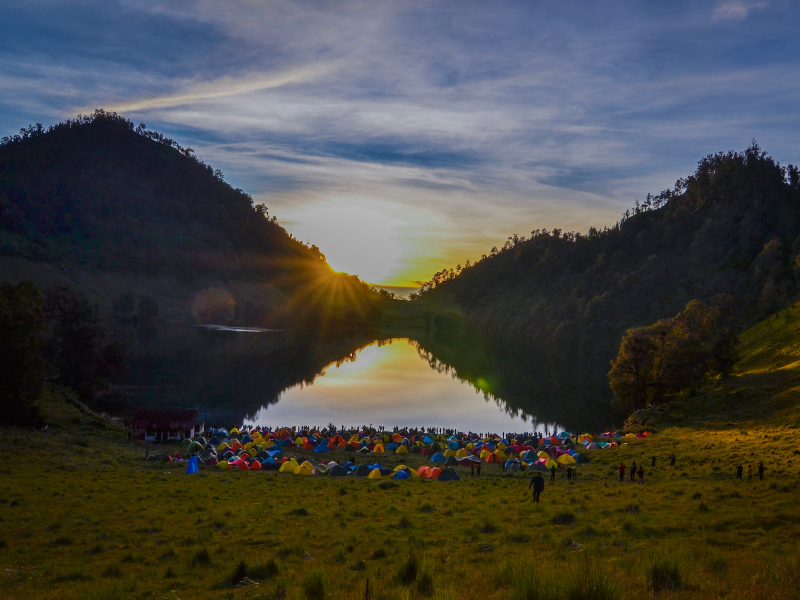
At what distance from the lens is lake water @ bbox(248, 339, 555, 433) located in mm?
57844

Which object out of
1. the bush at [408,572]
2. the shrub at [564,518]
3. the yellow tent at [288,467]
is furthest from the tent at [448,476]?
the bush at [408,572]

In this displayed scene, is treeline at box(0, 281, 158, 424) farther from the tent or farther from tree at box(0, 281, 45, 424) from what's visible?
the tent

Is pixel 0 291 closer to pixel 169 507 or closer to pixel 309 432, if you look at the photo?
pixel 309 432

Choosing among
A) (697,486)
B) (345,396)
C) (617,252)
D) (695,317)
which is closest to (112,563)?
(697,486)

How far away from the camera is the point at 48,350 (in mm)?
56062

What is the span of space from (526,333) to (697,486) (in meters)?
150

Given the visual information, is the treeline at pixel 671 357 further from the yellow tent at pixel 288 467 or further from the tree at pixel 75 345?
the tree at pixel 75 345

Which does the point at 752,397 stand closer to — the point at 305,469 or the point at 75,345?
the point at 305,469

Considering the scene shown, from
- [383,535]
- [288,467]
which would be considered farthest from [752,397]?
[383,535]

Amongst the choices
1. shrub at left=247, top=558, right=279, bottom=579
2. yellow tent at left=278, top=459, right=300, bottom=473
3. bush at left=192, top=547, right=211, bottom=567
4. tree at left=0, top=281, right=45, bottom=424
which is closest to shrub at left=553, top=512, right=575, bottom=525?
shrub at left=247, top=558, right=279, bottom=579

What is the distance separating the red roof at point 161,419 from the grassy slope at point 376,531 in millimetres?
11766

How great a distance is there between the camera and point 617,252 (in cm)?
16812

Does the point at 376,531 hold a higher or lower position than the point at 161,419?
higher

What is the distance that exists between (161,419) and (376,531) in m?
33.0
